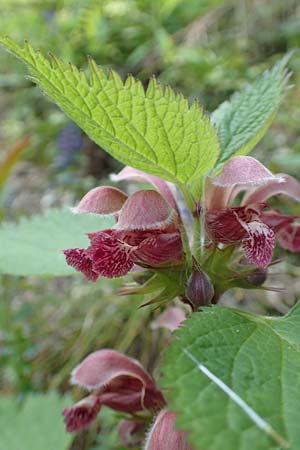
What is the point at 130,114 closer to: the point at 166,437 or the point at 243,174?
the point at 243,174

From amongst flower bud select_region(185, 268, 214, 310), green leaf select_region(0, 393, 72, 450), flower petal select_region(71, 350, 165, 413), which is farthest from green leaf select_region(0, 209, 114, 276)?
green leaf select_region(0, 393, 72, 450)

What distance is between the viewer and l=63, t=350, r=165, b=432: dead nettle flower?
638 millimetres

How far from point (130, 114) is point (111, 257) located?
13 cm

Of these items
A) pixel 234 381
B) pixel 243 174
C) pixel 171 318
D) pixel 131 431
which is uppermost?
pixel 243 174

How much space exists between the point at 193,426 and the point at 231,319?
148 mm

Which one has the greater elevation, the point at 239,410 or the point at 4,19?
the point at 4,19

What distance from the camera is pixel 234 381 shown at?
0.37m

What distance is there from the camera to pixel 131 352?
1583 mm

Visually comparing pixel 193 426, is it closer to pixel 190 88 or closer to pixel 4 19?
pixel 190 88

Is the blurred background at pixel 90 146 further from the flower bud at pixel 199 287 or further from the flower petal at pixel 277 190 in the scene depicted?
the flower bud at pixel 199 287

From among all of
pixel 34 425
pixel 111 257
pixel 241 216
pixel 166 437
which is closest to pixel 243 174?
pixel 241 216

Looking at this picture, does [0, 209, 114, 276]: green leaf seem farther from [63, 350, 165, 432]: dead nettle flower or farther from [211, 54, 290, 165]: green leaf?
[211, 54, 290, 165]: green leaf

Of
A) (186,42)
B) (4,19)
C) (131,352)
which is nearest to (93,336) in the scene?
(131,352)

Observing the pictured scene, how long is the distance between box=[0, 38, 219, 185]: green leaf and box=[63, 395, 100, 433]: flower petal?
1.01 feet
